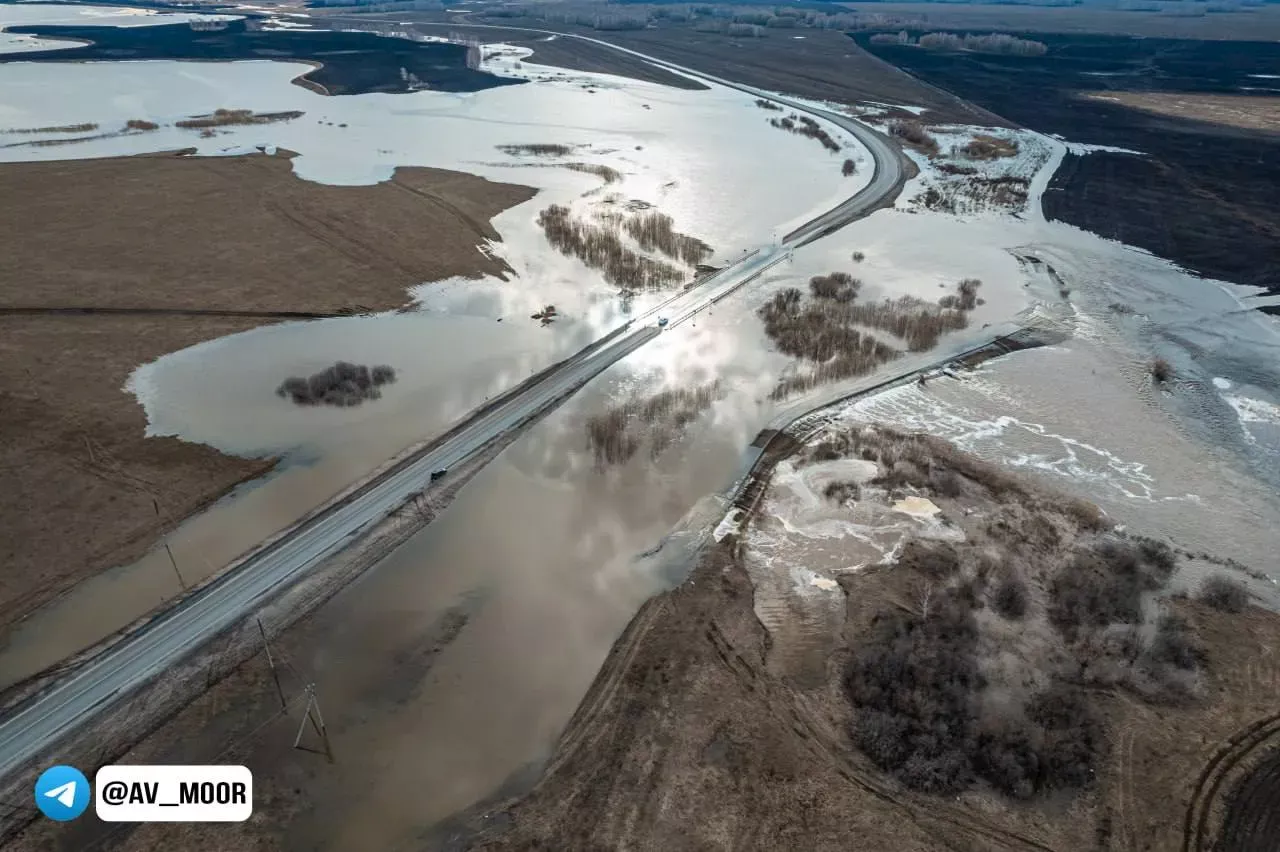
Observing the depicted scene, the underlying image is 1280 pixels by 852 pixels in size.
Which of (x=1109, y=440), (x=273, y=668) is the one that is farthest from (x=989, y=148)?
(x=273, y=668)

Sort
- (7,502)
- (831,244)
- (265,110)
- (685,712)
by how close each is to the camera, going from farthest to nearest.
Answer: (265,110) < (831,244) < (7,502) < (685,712)

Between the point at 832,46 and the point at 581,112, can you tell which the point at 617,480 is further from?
the point at 832,46

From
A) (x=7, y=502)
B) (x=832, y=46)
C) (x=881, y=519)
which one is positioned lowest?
(x=7, y=502)

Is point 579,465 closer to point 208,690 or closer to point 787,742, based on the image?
point 787,742

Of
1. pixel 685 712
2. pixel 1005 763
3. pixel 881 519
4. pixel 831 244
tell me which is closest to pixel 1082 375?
pixel 881 519

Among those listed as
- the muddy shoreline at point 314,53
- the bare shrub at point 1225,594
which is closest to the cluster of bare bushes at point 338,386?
the bare shrub at point 1225,594

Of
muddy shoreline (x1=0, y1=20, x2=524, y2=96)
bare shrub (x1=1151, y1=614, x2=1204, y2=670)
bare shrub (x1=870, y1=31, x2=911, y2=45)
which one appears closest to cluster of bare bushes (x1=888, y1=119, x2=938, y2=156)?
muddy shoreline (x1=0, y1=20, x2=524, y2=96)
